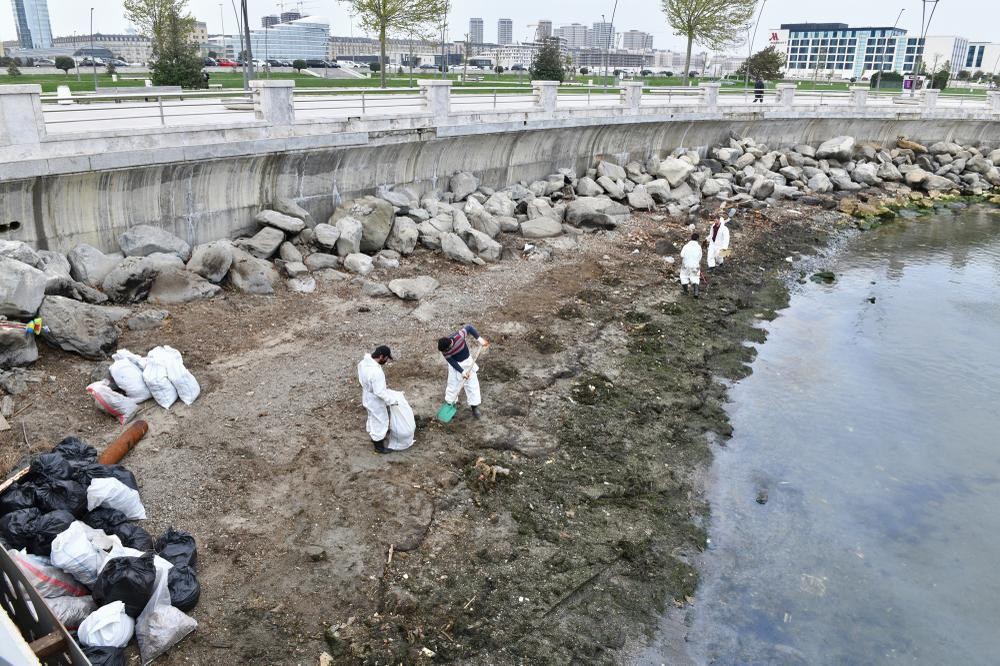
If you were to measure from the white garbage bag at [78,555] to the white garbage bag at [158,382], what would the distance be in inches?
115

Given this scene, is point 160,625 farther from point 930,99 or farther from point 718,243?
point 930,99

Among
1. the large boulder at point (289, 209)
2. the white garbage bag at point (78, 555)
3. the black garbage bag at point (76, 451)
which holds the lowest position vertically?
the white garbage bag at point (78, 555)

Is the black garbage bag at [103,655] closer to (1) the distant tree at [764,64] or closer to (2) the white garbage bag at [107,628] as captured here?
(2) the white garbage bag at [107,628]

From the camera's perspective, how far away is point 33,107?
11047mm

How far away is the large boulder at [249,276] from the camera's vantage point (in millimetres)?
12578

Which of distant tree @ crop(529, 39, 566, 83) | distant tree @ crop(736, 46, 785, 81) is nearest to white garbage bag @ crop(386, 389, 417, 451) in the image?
distant tree @ crop(529, 39, 566, 83)

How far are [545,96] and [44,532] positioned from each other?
17.3m

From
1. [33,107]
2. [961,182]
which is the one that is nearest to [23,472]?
[33,107]

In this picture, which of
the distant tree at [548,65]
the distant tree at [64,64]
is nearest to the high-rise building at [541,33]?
the distant tree at [548,65]

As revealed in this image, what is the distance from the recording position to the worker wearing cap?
8.14m

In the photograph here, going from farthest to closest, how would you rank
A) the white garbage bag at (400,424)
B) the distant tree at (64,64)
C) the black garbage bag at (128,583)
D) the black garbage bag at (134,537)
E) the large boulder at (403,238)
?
the distant tree at (64,64)
the large boulder at (403,238)
the white garbage bag at (400,424)
the black garbage bag at (134,537)
the black garbage bag at (128,583)

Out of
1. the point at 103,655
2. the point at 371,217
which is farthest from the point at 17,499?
the point at 371,217

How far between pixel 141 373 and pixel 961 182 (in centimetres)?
3132

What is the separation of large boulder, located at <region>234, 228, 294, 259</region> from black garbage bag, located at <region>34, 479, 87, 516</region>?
755cm
